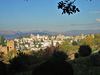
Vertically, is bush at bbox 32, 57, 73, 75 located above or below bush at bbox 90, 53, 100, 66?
above

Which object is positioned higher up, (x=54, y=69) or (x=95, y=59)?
(x=54, y=69)

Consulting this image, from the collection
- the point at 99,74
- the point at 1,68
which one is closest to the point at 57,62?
the point at 99,74

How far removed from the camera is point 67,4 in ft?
15.8

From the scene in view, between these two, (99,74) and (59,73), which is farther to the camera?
(99,74)

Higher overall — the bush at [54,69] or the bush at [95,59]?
the bush at [54,69]

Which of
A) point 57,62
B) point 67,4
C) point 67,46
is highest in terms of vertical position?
point 67,4

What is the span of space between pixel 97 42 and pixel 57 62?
43.9 m

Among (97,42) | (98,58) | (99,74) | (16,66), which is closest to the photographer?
(99,74)

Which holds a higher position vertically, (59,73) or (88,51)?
(59,73)

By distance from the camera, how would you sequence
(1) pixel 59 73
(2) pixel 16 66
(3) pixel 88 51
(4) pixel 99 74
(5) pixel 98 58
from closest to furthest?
1. (1) pixel 59 73
2. (4) pixel 99 74
3. (5) pixel 98 58
4. (2) pixel 16 66
5. (3) pixel 88 51

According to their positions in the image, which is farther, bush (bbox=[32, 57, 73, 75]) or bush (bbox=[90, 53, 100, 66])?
bush (bbox=[90, 53, 100, 66])

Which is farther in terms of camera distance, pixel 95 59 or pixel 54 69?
pixel 95 59

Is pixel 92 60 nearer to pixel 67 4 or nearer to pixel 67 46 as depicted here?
pixel 67 4

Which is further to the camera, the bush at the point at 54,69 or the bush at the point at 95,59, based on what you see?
the bush at the point at 95,59
